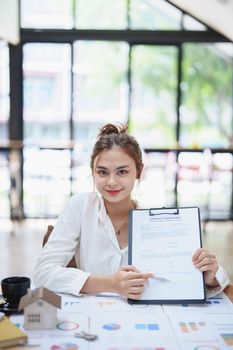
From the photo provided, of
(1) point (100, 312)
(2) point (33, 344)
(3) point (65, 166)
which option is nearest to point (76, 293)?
(1) point (100, 312)

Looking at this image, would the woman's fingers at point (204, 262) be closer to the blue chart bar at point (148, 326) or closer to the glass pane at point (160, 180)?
the blue chart bar at point (148, 326)

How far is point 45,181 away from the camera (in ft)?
20.7

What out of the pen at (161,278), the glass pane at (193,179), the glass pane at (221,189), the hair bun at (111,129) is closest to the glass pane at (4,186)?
the glass pane at (193,179)

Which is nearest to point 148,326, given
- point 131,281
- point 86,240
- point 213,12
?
point 131,281

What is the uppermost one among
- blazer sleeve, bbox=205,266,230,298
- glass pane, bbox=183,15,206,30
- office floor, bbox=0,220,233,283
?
glass pane, bbox=183,15,206,30

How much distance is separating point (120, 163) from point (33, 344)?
2.32 ft

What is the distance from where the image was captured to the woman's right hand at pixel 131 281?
1.35m

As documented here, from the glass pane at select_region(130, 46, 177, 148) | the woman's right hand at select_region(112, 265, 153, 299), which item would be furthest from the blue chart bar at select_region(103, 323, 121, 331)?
the glass pane at select_region(130, 46, 177, 148)

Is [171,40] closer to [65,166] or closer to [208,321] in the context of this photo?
[65,166]

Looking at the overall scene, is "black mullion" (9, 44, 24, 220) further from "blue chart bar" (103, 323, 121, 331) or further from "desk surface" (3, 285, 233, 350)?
"blue chart bar" (103, 323, 121, 331)

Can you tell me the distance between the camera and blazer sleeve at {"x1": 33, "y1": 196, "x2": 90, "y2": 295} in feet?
4.75

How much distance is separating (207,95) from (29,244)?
3.04 metres

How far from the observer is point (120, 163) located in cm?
161

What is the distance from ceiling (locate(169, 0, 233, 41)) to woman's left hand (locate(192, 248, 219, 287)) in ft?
12.7
